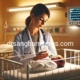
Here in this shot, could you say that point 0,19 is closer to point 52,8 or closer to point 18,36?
point 52,8

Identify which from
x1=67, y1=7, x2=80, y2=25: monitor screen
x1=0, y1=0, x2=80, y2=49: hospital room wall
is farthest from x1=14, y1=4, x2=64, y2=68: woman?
x1=0, y1=0, x2=80, y2=49: hospital room wall

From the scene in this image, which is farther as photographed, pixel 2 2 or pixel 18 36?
pixel 2 2

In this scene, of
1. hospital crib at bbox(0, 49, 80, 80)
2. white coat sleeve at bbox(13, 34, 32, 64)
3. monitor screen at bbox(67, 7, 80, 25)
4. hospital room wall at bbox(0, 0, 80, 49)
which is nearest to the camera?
hospital crib at bbox(0, 49, 80, 80)

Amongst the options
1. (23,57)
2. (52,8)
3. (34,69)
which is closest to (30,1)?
(52,8)

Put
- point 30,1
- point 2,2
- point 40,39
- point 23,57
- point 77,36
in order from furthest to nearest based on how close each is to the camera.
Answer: point 2,2
point 30,1
point 77,36
point 40,39
point 23,57

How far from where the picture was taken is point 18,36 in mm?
1515

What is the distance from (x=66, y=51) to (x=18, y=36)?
821mm

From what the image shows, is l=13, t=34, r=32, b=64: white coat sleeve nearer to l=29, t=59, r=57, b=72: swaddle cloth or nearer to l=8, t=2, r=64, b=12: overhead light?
Result: l=29, t=59, r=57, b=72: swaddle cloth

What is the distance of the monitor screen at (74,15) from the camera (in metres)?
1.87

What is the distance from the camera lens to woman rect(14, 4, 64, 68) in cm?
146

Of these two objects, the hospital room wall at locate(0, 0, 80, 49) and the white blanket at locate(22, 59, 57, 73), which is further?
the hospital room wall at locate(0, 0, 80, 49)

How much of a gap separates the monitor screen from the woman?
453 millimetres

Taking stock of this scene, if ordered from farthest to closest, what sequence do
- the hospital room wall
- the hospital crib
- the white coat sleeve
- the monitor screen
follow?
the hospital room wall
the monitor screen
the white coat sleeve
the hospital crib

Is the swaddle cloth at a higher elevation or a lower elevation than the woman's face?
lower
